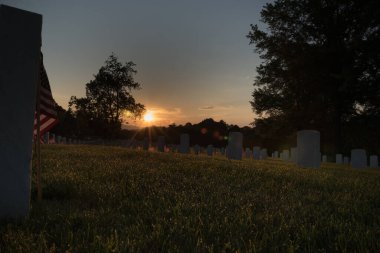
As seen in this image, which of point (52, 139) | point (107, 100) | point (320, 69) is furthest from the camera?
point (107, 100)

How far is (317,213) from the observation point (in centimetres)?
491

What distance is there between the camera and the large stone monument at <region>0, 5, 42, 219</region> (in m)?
4.00

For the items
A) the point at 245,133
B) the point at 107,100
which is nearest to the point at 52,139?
the point at 107,100

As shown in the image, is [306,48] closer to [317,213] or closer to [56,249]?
[317,213]

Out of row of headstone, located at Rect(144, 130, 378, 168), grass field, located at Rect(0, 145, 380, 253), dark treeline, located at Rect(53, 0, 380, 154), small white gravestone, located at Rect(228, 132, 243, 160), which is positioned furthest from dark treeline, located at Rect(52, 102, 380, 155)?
grass field, located at Rect(0, 145, 380, 253)

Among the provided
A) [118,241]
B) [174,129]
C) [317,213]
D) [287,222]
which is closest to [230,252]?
[118,241]

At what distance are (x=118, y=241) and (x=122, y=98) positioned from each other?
62.0 meters

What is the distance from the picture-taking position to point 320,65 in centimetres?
3428

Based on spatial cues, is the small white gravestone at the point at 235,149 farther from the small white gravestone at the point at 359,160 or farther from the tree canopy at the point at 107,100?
the tree canopy at the point at 107,100

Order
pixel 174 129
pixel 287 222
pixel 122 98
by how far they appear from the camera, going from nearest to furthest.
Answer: pixel 287 222, pixel 122 98, pixel 174 129

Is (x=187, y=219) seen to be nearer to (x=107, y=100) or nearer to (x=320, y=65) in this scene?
(x=320, y=65)

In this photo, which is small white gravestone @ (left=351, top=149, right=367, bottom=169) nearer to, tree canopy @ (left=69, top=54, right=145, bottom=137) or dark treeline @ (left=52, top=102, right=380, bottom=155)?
dark treeline @ (left=52, top=102, right=380, bottom=155)

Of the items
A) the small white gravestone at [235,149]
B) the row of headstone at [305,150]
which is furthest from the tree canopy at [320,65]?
the small white gravestone at [235,149]

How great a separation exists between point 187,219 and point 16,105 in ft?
7.29
